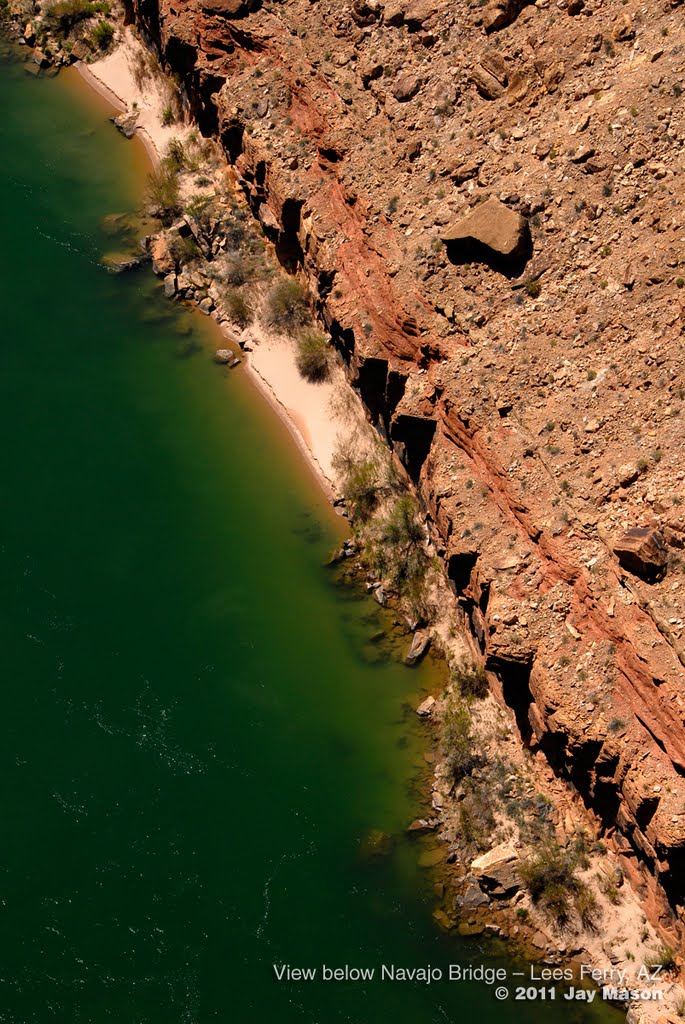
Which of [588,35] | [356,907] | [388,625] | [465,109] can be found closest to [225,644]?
[388,625]

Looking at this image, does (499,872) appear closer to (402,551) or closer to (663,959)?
(663,959)

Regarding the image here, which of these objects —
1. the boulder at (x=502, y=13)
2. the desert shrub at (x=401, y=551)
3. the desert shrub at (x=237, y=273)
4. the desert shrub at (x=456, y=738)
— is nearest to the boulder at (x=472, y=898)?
the desert shrub at (x=456, y=738)

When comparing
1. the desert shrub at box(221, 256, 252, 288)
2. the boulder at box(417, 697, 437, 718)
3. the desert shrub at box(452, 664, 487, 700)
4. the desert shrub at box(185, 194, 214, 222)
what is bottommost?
the boulder at box(417, 697, 437, 718)

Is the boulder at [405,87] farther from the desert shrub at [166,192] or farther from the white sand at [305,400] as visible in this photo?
the desert shrub at [166,192]

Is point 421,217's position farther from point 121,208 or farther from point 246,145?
point 121,208

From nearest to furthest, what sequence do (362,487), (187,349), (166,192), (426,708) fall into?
(426,708) < (362,487) < (187,349) < (166,192)

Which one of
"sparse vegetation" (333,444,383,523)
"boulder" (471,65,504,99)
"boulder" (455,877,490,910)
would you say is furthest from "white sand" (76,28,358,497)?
"boulder" (455,877,490,910)

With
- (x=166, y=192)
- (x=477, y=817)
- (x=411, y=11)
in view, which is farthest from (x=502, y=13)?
(x=477, y=817)

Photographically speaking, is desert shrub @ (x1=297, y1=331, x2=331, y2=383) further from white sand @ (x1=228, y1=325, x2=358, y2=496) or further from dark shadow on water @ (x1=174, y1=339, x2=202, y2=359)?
dark shadow on water @ (x1=174, y1=339, x2=202, y2=359)
